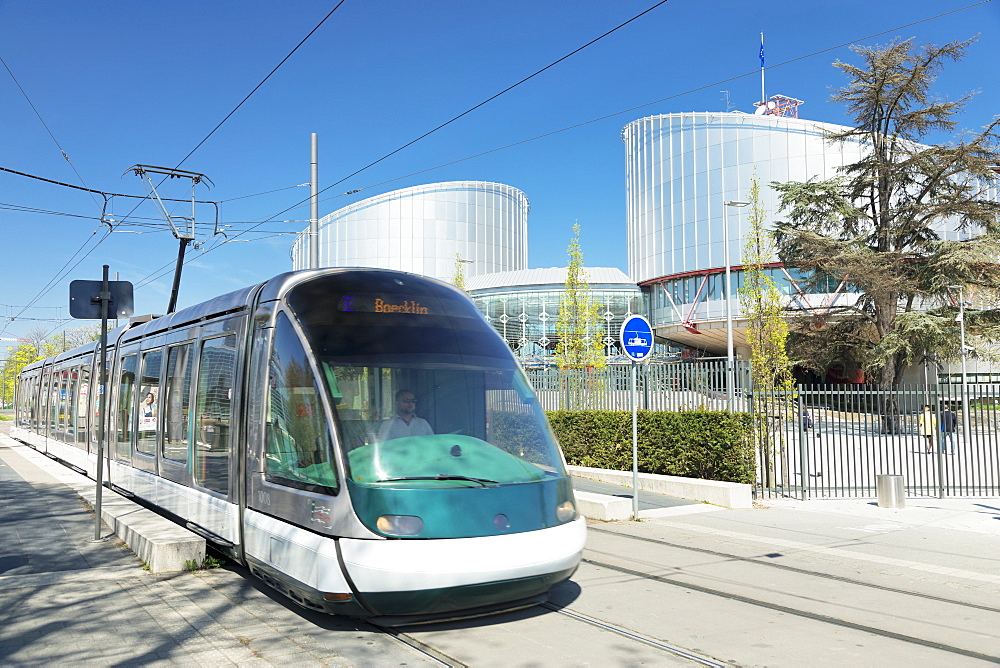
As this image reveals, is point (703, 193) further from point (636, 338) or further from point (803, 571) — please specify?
point (803, 571)

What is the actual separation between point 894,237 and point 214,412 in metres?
38.3

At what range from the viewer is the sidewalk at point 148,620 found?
5336mm

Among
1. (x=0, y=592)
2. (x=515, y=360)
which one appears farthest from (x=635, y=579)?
(x=0, y=592)

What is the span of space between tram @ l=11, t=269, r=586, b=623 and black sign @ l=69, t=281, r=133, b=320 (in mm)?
2390

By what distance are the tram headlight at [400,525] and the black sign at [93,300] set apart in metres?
6.19

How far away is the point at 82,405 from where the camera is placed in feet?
54.4

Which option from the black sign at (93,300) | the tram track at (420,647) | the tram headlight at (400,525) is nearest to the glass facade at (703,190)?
the black sign at (93,300)

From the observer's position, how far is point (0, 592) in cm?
693

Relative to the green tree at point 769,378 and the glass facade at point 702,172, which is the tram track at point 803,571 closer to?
the green tree at point 769,378

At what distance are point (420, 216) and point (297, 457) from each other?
273ft

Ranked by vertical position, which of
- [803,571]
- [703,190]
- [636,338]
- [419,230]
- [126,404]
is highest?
[419,230]

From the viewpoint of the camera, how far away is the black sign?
991 centimetres

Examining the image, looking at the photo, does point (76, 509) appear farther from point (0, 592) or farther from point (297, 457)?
point (297, 457)

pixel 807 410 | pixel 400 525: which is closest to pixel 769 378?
pixel 807 410
